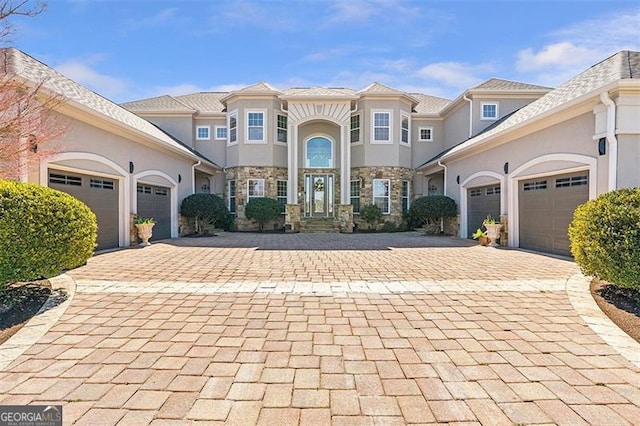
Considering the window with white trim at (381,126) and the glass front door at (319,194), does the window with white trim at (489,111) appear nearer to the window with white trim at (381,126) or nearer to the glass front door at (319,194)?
the window with white trim at (381,126)

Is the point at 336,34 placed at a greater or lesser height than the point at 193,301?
greater

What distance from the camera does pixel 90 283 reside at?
5605mm

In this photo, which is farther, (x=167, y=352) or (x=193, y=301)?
(x=193, y=301)

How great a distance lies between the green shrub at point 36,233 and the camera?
14.0ft

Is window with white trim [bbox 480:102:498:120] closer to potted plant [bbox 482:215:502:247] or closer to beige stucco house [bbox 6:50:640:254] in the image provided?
beige stucco house [bbox 6:50:640:254]

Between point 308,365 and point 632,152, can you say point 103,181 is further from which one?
point 632,152

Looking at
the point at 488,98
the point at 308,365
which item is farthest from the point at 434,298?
the point at 488,98

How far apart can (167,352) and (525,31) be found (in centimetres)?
1140

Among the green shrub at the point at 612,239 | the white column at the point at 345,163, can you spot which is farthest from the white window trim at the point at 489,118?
the green shrub at the point at 612,239

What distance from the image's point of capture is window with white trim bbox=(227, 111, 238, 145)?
1779cm

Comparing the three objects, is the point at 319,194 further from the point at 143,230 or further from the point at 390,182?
the point at 143,230

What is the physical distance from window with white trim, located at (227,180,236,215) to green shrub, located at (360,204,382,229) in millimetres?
7187

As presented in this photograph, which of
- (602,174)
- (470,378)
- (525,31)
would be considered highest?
(525,31)

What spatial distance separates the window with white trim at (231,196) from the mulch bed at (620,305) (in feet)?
51.9
